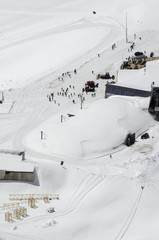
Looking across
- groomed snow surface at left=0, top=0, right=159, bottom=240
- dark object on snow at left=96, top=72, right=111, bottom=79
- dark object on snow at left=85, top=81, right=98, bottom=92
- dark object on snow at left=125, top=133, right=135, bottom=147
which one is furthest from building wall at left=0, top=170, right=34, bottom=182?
dark object on snow at left=96, top=72, right=111, bottom=79

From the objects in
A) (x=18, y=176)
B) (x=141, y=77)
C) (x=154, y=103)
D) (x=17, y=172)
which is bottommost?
(x=18, y=176)

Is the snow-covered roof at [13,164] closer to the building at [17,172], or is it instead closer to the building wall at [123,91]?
the building at [17,172]

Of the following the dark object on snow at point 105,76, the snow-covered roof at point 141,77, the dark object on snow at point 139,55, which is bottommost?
the dark object on snow at point 105,76

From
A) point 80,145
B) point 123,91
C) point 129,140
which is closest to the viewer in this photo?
point 80,145

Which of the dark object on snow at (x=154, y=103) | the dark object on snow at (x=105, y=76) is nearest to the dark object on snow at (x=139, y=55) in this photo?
the dark object on snow at (x=105, y=76)

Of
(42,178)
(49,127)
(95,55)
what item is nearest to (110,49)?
(95,55)

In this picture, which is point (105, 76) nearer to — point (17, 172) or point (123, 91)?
point (123, 91)

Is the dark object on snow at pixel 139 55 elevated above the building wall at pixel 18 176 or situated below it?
above

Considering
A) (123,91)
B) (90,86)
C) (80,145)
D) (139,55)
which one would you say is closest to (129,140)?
(80,145)
